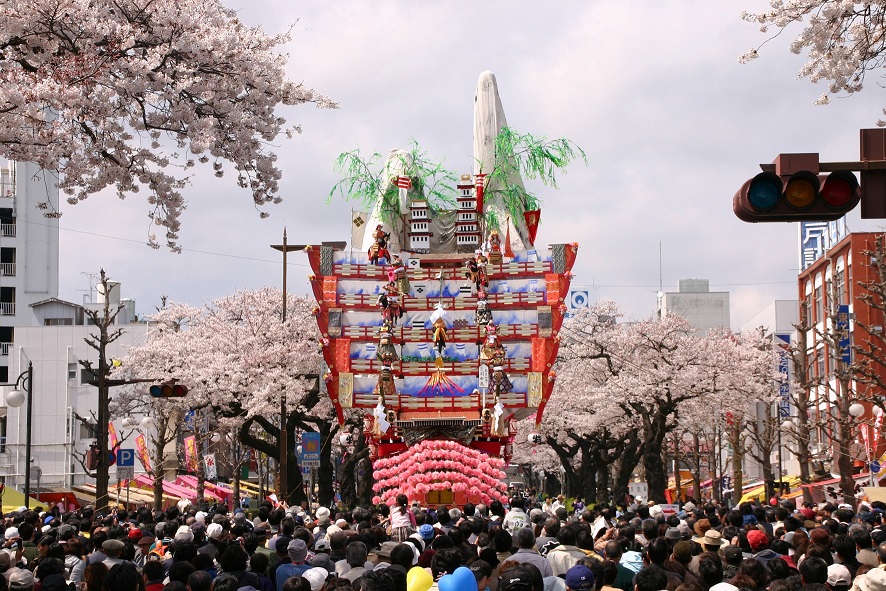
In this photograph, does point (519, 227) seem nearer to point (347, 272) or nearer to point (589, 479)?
point (347, 272)

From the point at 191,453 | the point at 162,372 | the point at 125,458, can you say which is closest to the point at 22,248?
the point at 191,453

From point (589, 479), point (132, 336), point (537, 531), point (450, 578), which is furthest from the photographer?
point (132, 336)

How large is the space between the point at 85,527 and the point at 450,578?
38.2 feet

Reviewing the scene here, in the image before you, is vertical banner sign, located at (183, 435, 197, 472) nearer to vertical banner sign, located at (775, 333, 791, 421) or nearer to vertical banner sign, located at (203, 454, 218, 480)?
vertical banner sign, located at (203, 454, 218, 480)

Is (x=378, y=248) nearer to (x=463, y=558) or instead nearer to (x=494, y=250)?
(x=494, y=250)

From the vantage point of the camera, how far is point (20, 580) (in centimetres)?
1127

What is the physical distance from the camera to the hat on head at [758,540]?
13.4 metres

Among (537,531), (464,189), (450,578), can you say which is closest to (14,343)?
(464,189)

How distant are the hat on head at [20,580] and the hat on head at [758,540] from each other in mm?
7886

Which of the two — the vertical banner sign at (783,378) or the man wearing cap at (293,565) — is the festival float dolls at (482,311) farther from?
the man wearing cap at (293,565)

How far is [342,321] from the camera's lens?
158ft

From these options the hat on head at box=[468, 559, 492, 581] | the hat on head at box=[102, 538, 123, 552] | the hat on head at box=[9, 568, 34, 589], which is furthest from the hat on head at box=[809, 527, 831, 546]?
the hat on head at box=[9, 568, 34, 589]

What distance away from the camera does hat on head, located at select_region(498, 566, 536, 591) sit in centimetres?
878

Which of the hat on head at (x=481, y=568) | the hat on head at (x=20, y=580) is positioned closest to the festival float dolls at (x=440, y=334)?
the hat on head at (x=481, y=568)
